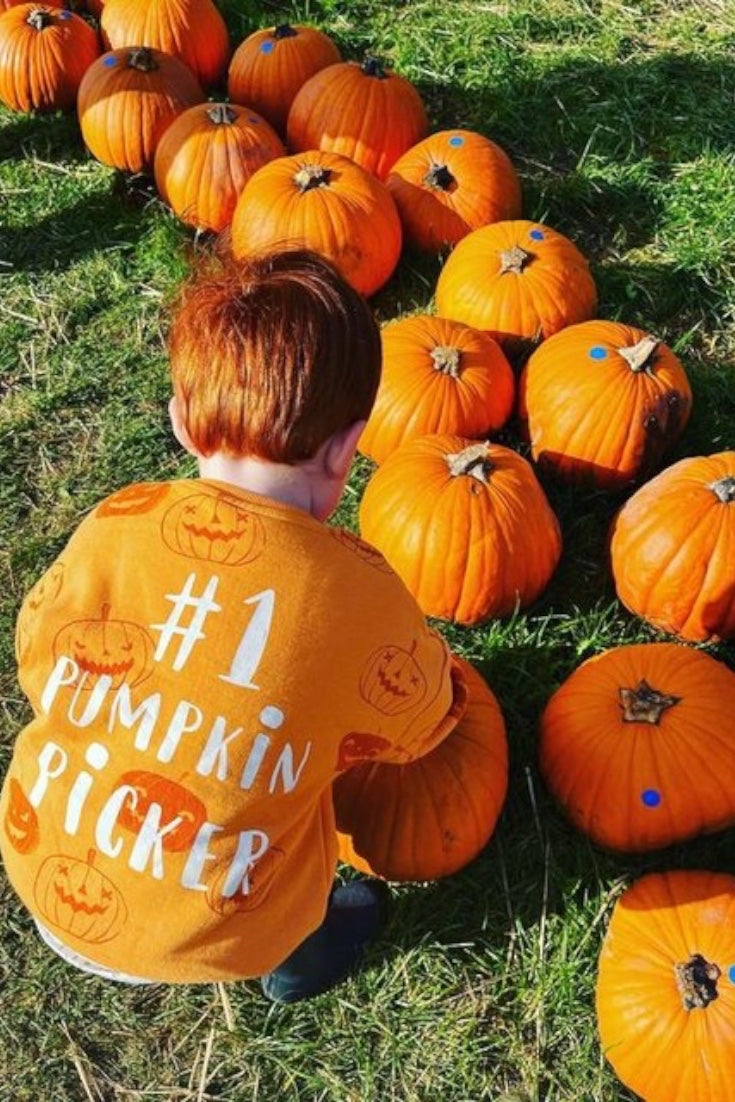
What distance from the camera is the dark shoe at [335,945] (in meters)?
2.84

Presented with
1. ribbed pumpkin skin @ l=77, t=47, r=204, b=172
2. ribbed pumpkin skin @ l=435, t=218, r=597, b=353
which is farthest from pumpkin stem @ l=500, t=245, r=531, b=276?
ribbed pumpkin skin @ l=77, t=47, r=204, b=172

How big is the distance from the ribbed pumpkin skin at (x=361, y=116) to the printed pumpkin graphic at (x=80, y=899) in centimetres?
342

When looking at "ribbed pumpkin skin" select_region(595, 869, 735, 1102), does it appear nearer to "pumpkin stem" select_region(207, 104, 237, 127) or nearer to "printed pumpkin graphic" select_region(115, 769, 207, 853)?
"printed pumpkin graphic" select_region(115, 769, 207, 853)

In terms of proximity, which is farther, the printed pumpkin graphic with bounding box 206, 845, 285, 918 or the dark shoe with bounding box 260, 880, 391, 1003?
the dark shoe with bounding box 260, 880, 391, 1003

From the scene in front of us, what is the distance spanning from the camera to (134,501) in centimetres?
223

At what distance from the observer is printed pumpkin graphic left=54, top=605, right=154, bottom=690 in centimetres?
209

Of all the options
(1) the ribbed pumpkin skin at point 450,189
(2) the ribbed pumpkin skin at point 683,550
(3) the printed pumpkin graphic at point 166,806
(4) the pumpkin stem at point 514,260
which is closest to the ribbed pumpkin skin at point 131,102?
(1) the ribbed pumpkin skin at point 450,189

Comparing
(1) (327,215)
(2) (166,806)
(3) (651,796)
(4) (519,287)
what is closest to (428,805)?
(3) (651,796)

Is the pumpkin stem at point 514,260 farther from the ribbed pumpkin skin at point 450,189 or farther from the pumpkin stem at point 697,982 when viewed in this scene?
the pumpkin stem at point 697,982

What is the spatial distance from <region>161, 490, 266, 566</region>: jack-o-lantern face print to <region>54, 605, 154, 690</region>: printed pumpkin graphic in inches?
6.8

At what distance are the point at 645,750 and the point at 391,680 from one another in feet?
3.09

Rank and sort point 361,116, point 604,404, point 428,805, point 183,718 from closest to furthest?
point 183,718
point 428,805
point 604,404
point 361,116

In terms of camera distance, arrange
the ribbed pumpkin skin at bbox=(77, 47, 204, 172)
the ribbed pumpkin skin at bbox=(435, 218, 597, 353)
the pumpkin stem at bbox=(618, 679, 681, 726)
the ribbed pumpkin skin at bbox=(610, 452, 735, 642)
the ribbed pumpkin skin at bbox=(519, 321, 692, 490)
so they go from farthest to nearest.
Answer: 1. the ribbed pumpkin skin at bbox=(77, 47, 204, 172)
2. the ribbed pumpkin skin at bbox=(435, 218, 597, 353)
3. the ribbed pumpkin skin at bbox=(519, 321, 692, 490)
4. the ribbed pumpkin skin at bbox=(610, 452, 735, 642)
5. the pumpkin stem at bbox=(618, 679, 681, 726)

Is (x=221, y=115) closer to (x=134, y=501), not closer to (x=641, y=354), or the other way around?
(x=641, y=354)
